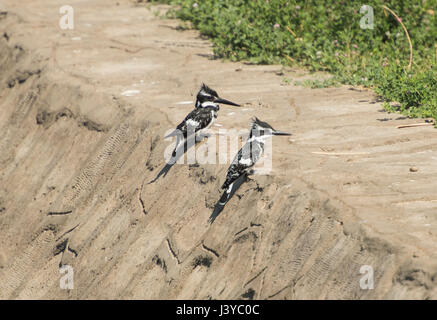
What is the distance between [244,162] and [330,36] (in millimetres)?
3981

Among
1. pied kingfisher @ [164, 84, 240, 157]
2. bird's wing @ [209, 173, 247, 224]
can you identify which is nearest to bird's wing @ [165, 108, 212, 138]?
pied kingfisher @ [164, 84, 240, 157]

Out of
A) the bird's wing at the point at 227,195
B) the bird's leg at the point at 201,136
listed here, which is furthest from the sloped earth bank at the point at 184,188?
the bird's leg at the point at 201,136

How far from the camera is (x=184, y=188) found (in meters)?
5.40

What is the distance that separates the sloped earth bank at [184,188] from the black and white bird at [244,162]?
72 mm

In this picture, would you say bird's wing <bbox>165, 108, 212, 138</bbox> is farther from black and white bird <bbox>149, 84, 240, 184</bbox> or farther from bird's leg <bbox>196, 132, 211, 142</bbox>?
bird's leg <bbox>196, 132, 211, 142</bbox>

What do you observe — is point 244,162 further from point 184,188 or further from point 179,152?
point 179,152

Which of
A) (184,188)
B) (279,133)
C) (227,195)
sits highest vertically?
(279,133)

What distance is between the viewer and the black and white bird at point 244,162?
471 centimetres

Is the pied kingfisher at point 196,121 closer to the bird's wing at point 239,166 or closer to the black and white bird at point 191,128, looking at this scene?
the black and white bird at point 191,128

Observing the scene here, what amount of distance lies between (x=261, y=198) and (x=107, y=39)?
5.23 m

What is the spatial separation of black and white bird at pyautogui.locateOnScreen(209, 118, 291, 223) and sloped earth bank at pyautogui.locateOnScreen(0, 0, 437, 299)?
0.23 feet

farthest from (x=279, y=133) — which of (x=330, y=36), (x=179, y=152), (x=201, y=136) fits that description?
(x=330, y=36)

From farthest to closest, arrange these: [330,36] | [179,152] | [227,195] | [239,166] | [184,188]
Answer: [330,36] → [179,152] → [184,188] → [227,195] → [239,166]

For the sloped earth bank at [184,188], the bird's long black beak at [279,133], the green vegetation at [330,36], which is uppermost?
the green vegetation at [330,36]
